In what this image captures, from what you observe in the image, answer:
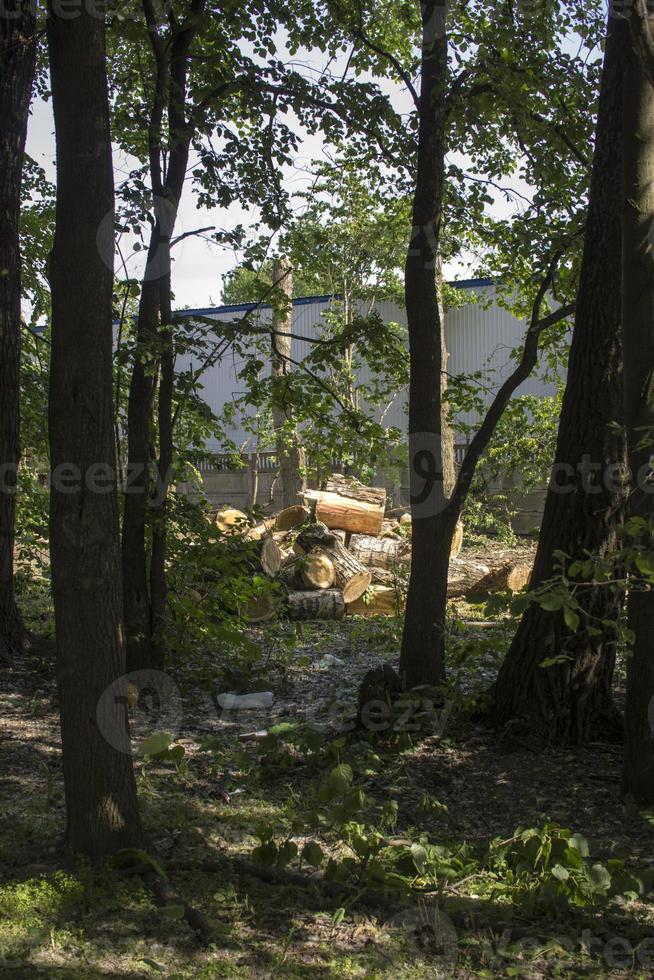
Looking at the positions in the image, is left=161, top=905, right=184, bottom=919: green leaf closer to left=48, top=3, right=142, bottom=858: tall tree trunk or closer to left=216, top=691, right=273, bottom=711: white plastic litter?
left=48, top=3, right=142, bottom=858: tall tree trunk

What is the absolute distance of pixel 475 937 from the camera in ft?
10.6

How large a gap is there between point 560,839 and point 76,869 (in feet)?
5.96

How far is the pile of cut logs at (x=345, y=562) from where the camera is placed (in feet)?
34.7

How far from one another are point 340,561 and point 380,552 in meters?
1.21

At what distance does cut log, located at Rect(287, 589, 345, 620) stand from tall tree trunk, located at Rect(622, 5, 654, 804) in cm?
619

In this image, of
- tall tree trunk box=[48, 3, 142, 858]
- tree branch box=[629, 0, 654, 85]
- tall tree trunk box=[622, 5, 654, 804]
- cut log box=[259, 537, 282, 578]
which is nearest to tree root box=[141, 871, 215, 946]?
tall tree trunk box=[48, 3, 142, 858]

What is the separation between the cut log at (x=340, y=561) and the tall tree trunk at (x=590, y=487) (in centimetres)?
540

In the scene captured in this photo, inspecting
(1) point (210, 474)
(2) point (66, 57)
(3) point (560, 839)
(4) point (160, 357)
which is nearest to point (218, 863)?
(3) point (560, 839)

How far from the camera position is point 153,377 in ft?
20.8

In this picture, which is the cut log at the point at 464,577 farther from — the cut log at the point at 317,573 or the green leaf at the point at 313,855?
the green leaf at the point at 313,855

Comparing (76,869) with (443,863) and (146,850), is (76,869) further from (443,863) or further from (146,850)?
(443,863)

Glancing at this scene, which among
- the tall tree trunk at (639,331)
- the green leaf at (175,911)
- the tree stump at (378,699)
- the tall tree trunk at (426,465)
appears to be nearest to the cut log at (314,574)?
the tall tree trunk at (426,465)

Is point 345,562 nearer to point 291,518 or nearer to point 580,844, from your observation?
point 291,518

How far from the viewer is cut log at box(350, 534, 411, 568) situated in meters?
12.0
